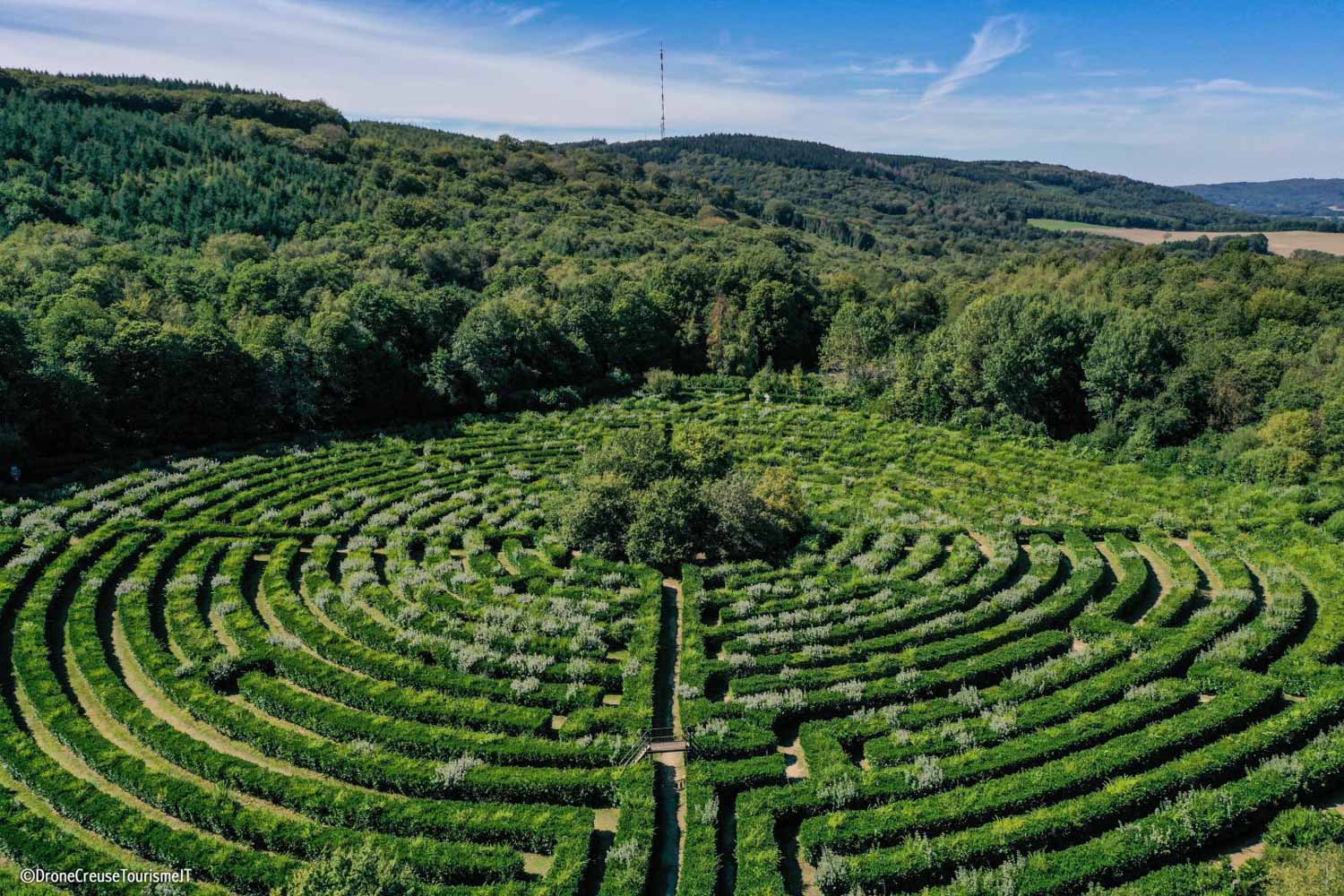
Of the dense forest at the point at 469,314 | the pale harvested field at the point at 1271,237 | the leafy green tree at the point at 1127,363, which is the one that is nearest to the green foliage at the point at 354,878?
the dense forest at the point at 469,314

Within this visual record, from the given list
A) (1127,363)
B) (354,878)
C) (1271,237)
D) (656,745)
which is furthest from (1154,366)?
(1271,237)

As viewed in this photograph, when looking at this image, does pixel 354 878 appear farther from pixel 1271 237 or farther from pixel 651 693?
pixel 1271 237

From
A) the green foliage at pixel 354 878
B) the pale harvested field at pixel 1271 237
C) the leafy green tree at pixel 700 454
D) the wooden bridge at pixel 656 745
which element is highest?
the pale harvested field at pixel 1271 237

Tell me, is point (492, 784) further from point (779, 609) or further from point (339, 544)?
point (339, 544)

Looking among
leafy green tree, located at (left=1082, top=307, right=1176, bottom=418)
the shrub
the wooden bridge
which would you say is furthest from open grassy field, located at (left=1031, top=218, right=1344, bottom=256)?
the wooden bridge

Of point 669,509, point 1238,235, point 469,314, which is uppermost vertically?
point 1238,235

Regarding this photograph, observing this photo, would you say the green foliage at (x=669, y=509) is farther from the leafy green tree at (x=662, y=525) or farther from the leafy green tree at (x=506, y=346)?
the leafy green tree at (x=506, y=346)

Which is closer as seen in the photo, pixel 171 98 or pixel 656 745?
pixel 656 745

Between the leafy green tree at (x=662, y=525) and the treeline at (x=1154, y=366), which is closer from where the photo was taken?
the leafy green tree at (x=662, y=525)
